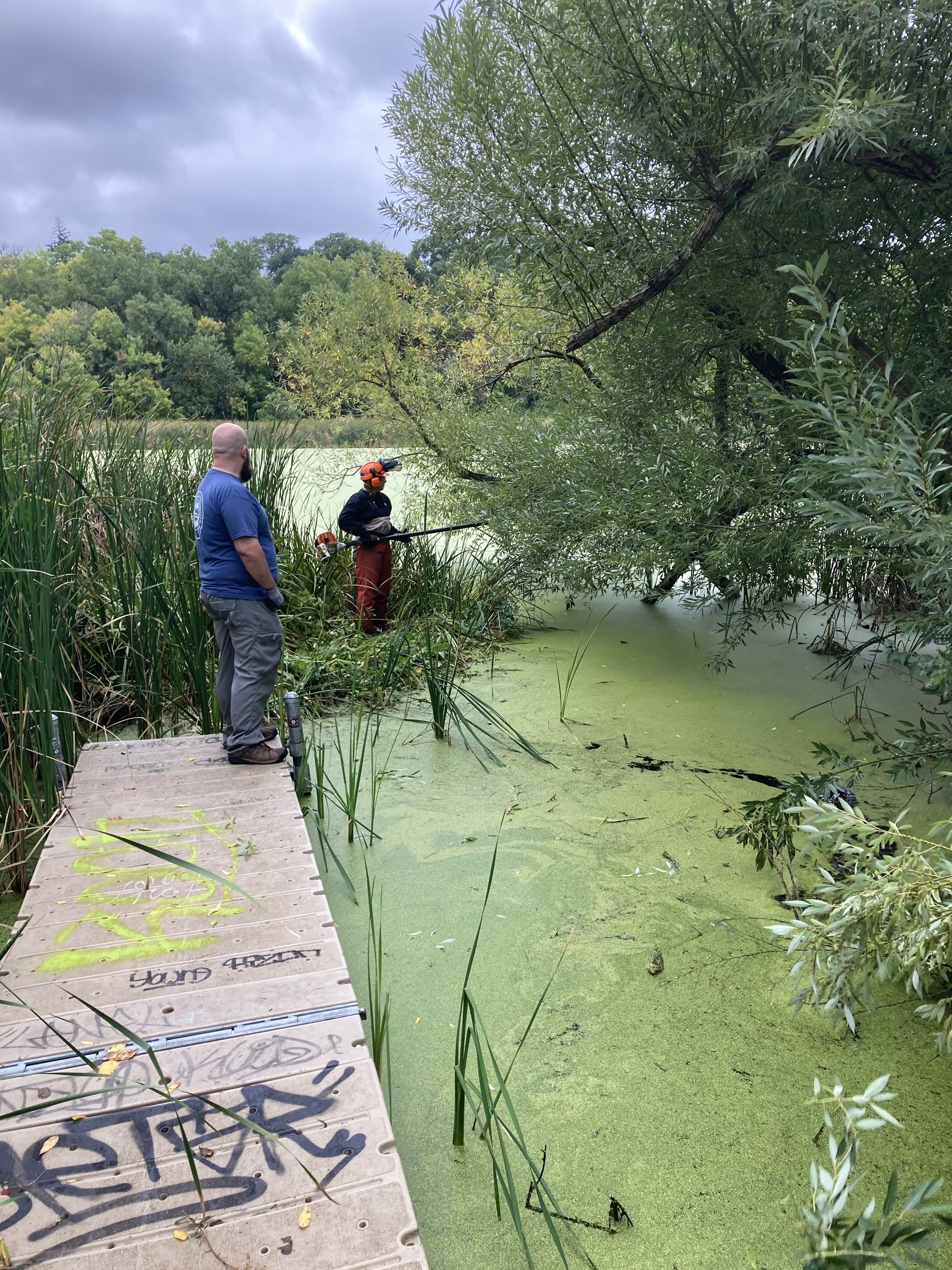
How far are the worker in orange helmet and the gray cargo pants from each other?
6.71ft

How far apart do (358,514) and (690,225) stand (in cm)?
241

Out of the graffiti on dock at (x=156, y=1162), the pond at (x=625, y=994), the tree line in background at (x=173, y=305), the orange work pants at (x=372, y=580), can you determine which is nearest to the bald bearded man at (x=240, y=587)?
the pond at (x=625, y=994)

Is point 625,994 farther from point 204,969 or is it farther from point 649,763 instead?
point 649,763

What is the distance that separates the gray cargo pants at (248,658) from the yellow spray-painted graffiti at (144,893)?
521mm

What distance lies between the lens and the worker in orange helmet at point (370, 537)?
538cm

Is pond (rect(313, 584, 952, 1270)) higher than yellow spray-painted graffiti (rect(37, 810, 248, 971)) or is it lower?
lower

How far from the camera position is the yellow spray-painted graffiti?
200 centimetres

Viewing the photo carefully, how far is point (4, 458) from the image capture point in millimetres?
2965

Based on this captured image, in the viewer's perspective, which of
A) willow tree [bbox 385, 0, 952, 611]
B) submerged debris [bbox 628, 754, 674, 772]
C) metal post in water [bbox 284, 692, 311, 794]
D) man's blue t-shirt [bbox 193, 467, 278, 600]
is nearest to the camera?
willow tree [bbox 385, 0, 952, 611]

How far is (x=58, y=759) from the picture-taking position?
2697mm

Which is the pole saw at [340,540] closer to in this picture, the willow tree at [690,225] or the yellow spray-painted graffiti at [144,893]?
the willow tree at [690,225]

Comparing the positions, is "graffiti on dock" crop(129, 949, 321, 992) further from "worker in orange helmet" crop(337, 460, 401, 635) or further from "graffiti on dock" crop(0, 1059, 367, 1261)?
"worker in orange helmet" crop(337, 460, 401, 635)

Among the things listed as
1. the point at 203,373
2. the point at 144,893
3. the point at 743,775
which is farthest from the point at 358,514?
the point at 203,373

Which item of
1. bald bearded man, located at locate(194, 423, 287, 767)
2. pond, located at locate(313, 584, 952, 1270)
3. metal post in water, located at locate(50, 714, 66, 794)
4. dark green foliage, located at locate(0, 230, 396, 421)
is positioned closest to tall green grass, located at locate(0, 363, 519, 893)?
metal post in water, located at locate(50, 714, 66, 794)
